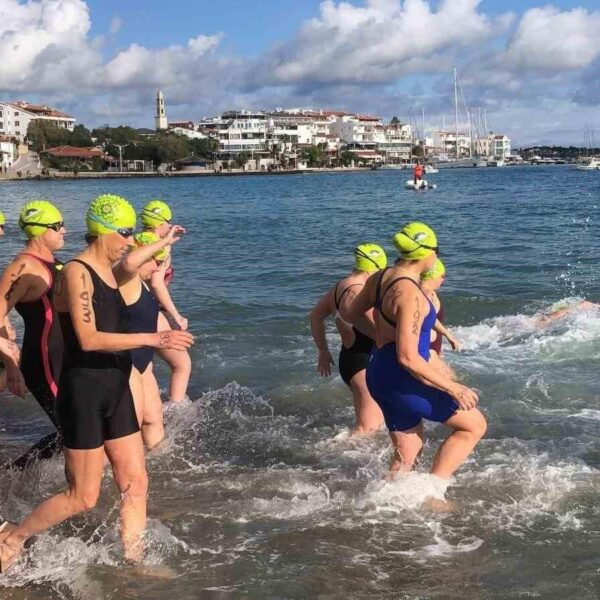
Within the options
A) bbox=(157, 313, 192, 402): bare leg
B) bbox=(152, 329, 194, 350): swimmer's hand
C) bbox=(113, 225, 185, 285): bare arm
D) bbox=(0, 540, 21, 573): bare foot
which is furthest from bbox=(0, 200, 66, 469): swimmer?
bbox=(157, 313, 192, 402): bare leg

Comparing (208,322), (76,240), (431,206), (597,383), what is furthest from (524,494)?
(431,206)

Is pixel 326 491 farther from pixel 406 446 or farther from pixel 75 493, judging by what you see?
pixel 75 493

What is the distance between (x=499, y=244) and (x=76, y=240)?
16.1m

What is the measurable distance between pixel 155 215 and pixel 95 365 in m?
3.29

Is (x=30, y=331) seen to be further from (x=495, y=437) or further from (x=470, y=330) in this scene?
(x=470, y=330)

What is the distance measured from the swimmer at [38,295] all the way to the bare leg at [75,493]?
3.40ft

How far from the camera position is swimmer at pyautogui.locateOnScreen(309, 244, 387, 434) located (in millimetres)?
6184

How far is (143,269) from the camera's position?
6.46m

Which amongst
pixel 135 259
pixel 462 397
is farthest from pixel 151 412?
pixel 462 397

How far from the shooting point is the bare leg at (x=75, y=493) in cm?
416

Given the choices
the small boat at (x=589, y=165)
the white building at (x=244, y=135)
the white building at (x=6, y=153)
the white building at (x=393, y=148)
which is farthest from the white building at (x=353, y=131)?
the white building at (x=6, y=153)

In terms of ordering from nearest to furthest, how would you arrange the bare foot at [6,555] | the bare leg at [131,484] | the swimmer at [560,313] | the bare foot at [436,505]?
1. the bare leg at [131,484]
2. the bare foot at [6,555]
3. the bare foot at [436,505]
4. the swimmer at [560,313]

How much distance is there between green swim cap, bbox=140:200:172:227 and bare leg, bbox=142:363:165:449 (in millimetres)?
1575

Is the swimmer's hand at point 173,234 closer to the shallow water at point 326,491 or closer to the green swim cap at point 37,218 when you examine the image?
the green swim cap at point 37,218
